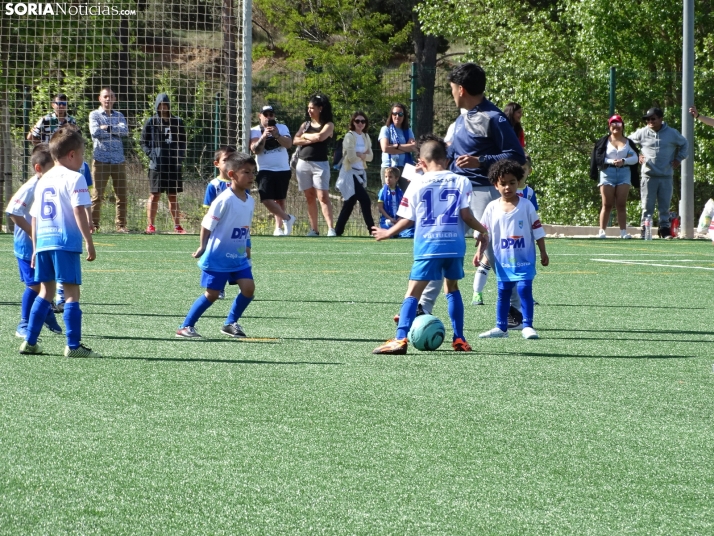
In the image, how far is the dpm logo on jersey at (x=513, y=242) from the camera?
8.38 meters

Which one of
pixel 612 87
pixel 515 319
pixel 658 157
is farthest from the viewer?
pixel 612 87

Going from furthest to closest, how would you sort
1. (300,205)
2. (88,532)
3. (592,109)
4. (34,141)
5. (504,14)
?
(504,14) → (592,109) → (300,205) → (34,141) → (88,532)

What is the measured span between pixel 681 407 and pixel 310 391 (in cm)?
176

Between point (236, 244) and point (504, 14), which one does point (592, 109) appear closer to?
point (504, 14)

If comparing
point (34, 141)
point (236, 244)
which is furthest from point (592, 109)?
point (236, 244)

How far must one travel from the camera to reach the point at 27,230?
7984mm

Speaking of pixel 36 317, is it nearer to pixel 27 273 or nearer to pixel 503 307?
pixel 27 273

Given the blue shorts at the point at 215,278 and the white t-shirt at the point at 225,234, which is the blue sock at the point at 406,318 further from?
the white t-shirt at the point at 225,234

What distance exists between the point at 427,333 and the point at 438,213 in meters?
0.73

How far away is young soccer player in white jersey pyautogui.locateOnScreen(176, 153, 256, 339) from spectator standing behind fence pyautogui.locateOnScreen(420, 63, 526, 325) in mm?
1274

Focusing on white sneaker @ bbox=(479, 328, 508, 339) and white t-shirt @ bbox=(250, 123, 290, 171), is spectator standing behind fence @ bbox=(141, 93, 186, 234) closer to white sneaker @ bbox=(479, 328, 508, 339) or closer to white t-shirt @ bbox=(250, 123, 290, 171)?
white t-shirt @ bbox=(250, 123, 290, 171)

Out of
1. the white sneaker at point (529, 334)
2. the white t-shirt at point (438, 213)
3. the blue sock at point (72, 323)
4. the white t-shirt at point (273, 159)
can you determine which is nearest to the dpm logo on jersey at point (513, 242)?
the white sneaker at point (529, 334)

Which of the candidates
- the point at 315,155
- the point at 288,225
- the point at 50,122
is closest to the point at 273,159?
the point at 315,155

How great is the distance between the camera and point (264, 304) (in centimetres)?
1022
